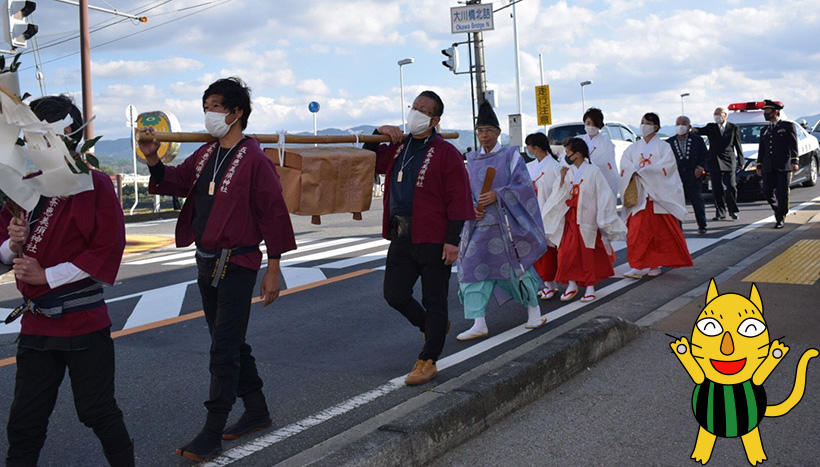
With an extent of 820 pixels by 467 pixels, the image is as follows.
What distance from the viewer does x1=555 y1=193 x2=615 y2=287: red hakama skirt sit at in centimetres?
769

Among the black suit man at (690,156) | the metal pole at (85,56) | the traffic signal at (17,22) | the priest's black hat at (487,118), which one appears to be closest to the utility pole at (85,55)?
the metal pole at (85,56)

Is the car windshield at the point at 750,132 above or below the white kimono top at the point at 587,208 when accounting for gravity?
above

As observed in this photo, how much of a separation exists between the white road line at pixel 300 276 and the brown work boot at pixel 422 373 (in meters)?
4.15

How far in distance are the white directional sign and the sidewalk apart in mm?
15740

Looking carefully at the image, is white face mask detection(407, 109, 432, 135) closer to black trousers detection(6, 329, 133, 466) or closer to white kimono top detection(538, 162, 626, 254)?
black trousers detection(6, 329, 133, 466)

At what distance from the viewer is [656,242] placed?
8703 mm

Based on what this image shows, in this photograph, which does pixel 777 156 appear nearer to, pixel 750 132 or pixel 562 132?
pixel 562 132

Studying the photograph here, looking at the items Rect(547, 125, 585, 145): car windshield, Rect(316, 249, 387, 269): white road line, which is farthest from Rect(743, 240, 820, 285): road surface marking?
Rect(547, 125, 585, 145): car windshield

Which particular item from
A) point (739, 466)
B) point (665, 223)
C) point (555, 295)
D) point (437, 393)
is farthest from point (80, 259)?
point (665, 223)

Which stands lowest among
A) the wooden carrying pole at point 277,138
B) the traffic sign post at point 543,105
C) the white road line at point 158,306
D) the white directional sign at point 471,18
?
the white road line at point 158,306

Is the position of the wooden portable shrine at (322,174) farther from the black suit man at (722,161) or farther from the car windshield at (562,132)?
the car windshield at (562,132)

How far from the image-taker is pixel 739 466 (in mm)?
3529

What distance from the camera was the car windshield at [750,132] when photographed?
20234 millimetres

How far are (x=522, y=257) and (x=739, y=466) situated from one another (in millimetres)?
3030
